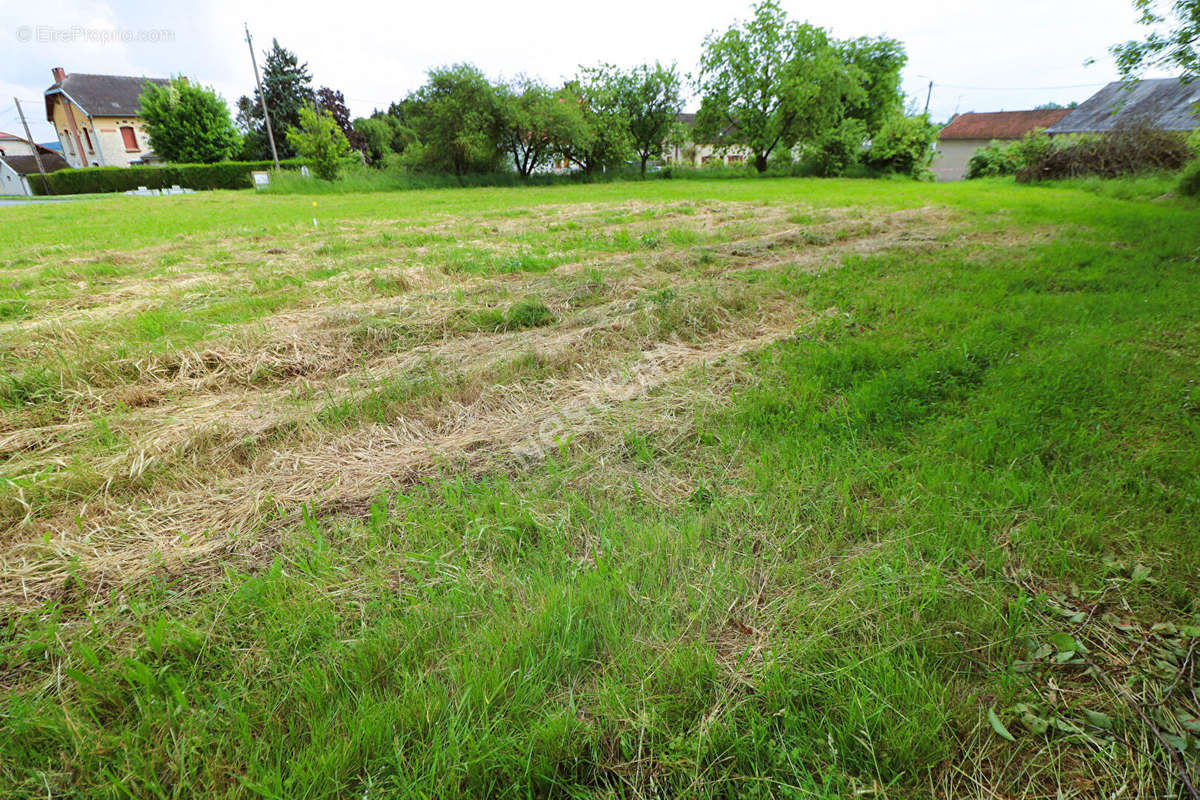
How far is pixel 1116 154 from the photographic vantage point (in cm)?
1616

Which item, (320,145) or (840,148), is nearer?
(320,145)

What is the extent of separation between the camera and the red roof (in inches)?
1785

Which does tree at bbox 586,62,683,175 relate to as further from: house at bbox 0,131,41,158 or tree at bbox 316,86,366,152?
house at bbox 0,131,41,158

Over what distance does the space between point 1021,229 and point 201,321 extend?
39.1 feet

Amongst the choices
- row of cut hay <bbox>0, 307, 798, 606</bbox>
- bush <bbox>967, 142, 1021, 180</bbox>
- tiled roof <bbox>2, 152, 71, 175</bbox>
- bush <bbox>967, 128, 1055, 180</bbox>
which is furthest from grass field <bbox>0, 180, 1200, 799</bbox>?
tiled roof <bbox>2, 152, 71, 175</bbox>

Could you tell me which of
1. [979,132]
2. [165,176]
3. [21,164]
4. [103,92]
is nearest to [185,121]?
[165,176]

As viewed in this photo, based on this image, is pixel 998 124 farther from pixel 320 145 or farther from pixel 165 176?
pixel 165 176

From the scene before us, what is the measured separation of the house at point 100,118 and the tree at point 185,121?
39.7ft

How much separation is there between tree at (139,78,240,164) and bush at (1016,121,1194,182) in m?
52.5

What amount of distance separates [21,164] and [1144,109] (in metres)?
92.4

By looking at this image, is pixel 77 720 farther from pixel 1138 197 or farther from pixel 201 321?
pixel 1138 197

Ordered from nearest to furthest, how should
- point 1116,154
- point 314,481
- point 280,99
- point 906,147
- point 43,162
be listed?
point 314,481, point 1116,154, point 906,147, point 280,99, point 43,162

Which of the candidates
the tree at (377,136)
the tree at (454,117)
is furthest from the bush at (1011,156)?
the tree at (377,136)

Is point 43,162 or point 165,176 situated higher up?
point 43,162
